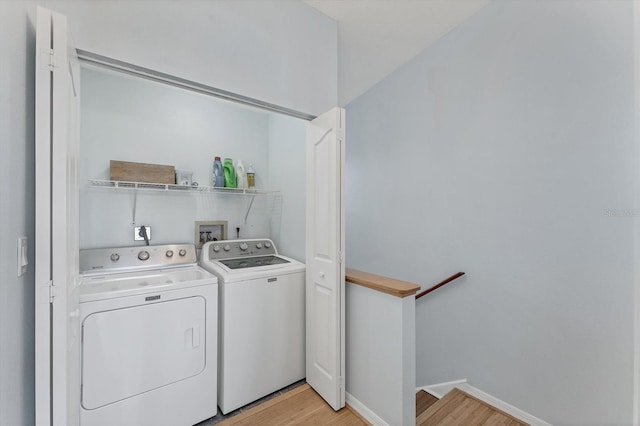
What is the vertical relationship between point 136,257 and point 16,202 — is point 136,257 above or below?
below

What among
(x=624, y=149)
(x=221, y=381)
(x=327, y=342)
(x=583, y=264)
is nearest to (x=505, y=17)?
(x=624, y=149)

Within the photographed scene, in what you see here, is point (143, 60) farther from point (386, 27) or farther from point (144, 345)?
point (386, 27)

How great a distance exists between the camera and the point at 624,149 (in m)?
1.51

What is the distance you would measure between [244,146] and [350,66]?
1.36 metres

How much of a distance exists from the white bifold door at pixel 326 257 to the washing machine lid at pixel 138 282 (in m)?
0.73

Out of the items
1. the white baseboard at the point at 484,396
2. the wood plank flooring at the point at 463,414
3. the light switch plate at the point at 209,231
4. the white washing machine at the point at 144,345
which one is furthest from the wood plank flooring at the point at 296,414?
the light switch plate at the point at 209,231

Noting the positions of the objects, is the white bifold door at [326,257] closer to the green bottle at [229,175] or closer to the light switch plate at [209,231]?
the green bottle at [229,175]

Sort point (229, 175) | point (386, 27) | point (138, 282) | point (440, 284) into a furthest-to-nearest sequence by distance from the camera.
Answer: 1. point (229, 175)
2. point (440, 284)
3. point (386, 27)
4. point (138, 282)

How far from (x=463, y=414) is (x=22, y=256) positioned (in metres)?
2.66

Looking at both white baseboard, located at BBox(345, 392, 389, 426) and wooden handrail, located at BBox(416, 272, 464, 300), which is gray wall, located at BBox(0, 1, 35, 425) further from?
wooden handrail, located at BBox(416, 272, 464, 300)

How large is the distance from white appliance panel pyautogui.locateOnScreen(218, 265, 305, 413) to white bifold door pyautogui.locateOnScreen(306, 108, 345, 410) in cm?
11

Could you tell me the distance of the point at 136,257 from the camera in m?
1.95

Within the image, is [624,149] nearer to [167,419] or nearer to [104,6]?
[104,6]

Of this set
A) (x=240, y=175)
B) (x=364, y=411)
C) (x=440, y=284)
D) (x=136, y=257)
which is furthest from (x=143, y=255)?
(x=440, y=284)
